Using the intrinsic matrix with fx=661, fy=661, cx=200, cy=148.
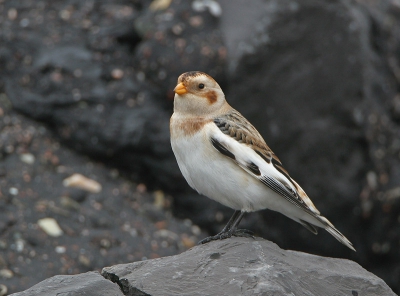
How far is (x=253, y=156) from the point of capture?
5.28 m

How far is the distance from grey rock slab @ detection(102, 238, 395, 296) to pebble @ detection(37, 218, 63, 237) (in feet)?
8.26

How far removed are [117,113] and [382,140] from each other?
341cm

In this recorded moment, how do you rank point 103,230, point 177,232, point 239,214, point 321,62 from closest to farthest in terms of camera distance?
point 239,214
point 103,230
point 177,232
point 321,62

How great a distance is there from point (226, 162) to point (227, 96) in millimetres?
3064

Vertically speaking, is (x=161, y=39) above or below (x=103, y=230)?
above

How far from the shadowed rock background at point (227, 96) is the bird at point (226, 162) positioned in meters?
2.53

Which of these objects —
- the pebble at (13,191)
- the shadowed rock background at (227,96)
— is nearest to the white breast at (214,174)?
the shadowed rock background at (227,96)

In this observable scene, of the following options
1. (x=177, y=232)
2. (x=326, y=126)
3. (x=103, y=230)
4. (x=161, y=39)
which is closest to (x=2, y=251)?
(x=103, y=230)

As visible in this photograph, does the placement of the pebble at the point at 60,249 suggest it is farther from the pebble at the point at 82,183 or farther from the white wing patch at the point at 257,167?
the white wing patch at the point at 257,167

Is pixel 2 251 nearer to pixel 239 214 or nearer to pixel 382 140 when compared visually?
pixel 239 214

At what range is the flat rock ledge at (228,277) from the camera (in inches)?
161

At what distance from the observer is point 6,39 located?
834 centimetres

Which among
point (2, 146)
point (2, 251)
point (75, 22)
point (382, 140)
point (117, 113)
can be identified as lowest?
point (2, 251)

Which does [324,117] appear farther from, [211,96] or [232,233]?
[232,233]
